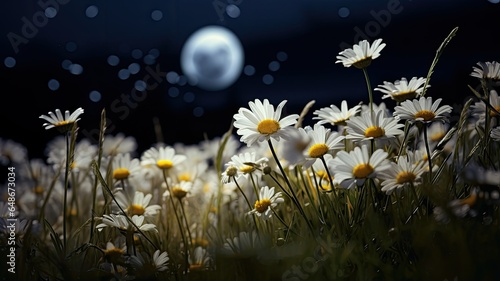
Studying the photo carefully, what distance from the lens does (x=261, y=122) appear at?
2.72 feet

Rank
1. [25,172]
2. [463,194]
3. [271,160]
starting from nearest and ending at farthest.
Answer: [463,194] → [271,160] → [25,172]

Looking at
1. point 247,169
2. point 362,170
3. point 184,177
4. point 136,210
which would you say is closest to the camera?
point 362,170

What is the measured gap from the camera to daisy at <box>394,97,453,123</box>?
2.54ft

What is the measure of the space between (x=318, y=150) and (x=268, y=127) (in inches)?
3.2

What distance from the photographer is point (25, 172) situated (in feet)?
5.04

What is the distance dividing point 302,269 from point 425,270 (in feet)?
0.51

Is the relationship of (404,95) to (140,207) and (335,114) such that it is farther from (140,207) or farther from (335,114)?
(140,207)

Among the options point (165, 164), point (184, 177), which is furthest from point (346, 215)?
point (184, 177)

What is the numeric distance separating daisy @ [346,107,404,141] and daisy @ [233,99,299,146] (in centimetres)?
9

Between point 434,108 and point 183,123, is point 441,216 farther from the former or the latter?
point 183,123

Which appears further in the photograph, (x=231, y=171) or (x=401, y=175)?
(x=231, y=171)

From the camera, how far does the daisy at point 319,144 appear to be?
0.79 m

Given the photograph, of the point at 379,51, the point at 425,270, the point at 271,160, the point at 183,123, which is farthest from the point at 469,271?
the point at 183,123

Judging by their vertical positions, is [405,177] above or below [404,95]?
below
